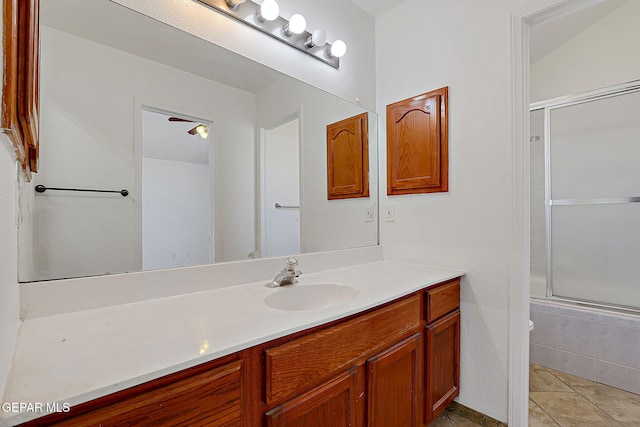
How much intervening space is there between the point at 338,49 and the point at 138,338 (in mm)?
1704

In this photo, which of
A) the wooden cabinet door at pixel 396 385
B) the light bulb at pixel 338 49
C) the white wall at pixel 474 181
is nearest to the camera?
the wooden cabinet door at pixel 396 385

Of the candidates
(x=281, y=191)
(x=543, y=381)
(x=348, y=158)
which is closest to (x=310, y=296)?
(x=281, y=191)

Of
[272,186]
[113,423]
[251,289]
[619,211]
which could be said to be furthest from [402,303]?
[619,211]

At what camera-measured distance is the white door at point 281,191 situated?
1481mm

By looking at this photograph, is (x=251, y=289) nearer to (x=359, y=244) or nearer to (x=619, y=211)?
(x=359, y=244)

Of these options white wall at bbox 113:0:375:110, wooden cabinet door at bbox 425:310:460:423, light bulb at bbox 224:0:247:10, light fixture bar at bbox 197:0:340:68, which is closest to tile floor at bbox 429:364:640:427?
wooden cabinet door at bbox 425:310:460:423

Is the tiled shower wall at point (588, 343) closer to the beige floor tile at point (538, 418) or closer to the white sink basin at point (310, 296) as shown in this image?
the beige floor tile at point (538, 418)

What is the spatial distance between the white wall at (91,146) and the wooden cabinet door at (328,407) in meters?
0.71

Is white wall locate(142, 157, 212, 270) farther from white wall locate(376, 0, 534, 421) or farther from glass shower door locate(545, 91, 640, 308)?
glass shower door locate(545, 91, 640, 308)

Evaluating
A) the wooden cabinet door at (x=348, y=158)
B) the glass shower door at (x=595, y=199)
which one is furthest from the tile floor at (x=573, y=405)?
the wooden cabinet door at (x=348, y=158)

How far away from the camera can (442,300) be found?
1.42 meters

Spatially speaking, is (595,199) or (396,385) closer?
(396,385)

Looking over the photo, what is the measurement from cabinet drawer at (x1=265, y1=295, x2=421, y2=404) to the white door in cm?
61

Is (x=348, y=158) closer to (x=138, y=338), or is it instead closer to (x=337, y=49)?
(x=337, y=49)
